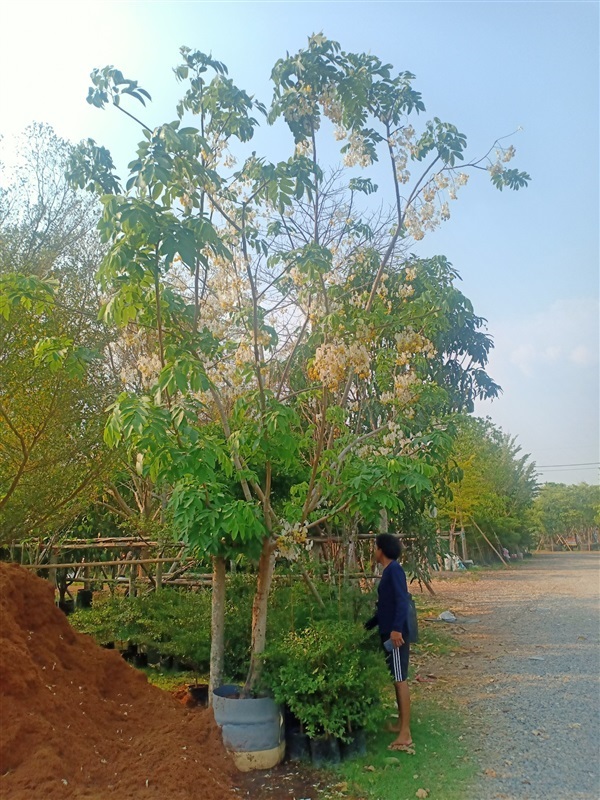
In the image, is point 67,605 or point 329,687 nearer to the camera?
point 329,687

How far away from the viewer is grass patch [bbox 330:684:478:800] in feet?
14.5

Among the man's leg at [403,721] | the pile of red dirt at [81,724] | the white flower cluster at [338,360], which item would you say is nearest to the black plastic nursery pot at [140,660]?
the pile of red dirt at [81,724]

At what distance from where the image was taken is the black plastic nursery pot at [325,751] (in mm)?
4887

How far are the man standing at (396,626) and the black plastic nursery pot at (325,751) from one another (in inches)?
19.7

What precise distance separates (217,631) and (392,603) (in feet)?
4.91

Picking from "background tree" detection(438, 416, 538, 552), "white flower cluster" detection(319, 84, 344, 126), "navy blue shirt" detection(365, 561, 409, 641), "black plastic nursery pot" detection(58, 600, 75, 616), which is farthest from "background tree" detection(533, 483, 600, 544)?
"white flower cluster" detection(319, 84, 344, 126)

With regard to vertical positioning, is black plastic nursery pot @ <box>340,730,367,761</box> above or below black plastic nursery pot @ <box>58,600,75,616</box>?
below

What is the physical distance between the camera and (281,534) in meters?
5.32

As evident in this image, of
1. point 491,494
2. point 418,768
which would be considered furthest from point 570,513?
point 418,768

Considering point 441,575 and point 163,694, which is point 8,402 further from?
point 441,575

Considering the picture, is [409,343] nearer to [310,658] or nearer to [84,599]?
[310,658]

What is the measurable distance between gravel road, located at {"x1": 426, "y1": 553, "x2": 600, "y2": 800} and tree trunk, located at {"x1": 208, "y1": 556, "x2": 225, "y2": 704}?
2159 millimetres

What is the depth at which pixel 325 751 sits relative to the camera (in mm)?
4910

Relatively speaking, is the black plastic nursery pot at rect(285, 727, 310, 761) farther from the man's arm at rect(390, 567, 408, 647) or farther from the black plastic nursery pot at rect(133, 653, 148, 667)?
the black plastic nursery pot at rect(133, 653, 148, 667)
